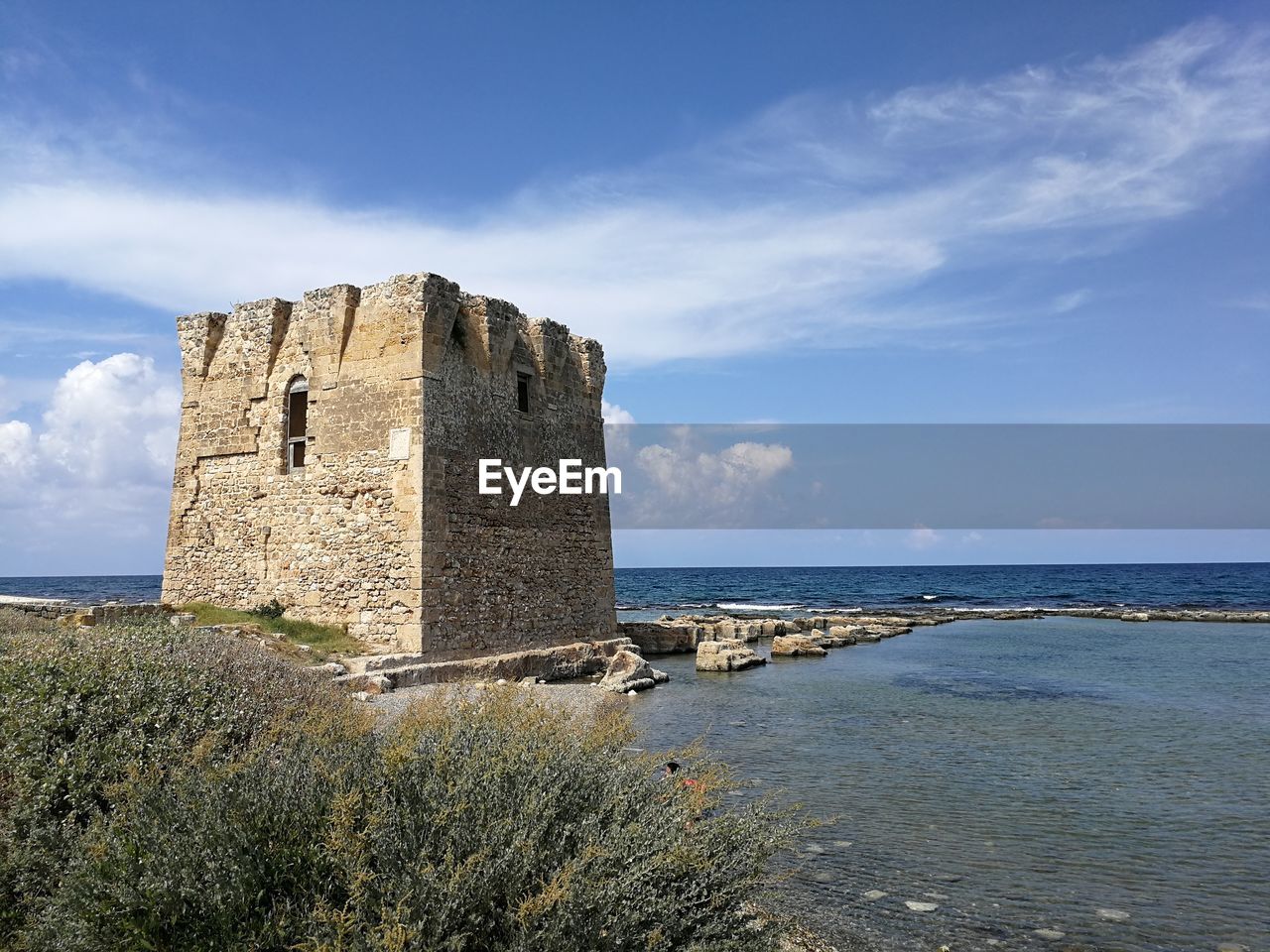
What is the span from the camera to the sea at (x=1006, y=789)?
6.09m

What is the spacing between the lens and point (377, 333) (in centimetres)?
1439

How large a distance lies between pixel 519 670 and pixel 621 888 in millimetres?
12102

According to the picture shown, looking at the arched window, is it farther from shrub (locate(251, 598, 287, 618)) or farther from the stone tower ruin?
shrub (locate(251, 598, 287, 618))

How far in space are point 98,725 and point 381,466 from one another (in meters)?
9.65

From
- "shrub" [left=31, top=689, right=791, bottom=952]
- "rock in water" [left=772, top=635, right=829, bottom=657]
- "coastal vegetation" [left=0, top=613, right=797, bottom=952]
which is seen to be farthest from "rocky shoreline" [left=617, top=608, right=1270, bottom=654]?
"shrub" [left=31, top=689, right=791, bottom=952]

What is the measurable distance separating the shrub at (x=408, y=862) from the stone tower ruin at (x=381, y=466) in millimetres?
9805

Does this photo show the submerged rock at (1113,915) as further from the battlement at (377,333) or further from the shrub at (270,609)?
the shrub at (270,609)

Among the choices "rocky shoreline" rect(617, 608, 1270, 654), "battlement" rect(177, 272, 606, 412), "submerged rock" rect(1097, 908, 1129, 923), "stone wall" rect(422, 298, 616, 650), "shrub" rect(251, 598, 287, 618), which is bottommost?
"rocky shoreline" rect(617, 608, 1270, 654)

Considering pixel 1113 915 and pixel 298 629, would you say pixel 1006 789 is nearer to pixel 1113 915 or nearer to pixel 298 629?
pixel 1113 915

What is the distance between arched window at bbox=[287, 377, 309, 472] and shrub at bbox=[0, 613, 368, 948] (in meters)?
9.57

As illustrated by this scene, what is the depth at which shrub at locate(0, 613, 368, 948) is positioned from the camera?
3885 millimetres

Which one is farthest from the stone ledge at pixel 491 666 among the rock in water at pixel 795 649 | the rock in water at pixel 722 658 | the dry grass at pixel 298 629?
the rock in water at pixel 795 649

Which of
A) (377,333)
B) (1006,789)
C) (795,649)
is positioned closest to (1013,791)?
(1006,789)

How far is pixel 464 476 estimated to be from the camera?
1462 centimetres
